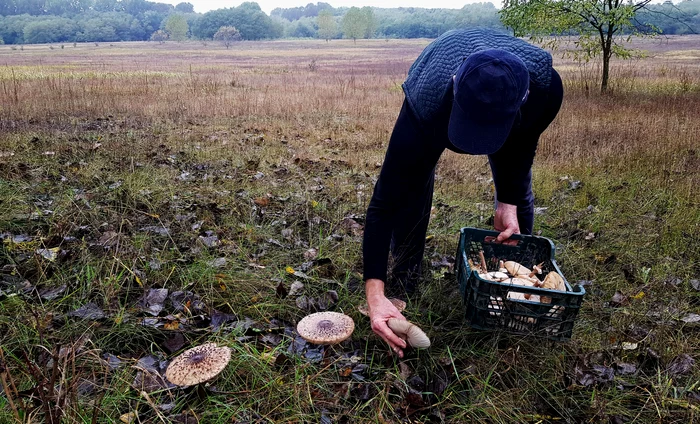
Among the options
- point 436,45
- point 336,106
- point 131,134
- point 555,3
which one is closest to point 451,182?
point 436,45

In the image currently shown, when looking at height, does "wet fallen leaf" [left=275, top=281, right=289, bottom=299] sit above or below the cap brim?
below

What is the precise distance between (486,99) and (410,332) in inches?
38.8

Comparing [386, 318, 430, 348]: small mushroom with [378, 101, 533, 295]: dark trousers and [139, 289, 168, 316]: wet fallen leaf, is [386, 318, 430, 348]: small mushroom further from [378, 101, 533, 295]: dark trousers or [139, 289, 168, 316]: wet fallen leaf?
[139, 289, 168, 316]: wet fallen leaf

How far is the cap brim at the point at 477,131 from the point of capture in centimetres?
170

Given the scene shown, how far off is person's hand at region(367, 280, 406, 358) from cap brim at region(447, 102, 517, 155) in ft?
2.60

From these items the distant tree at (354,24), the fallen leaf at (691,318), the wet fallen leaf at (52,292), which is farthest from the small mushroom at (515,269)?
the distant tree at (354,24)

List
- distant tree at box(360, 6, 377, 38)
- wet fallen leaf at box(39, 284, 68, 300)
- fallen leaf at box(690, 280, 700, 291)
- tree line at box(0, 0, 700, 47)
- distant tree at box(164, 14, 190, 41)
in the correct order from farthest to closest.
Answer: distant tree at box(360, 6, 377, 38), distant tree at box(164, 14, 190, 41), tree line at box(0, 0, 700, 47), fallen leaf at box(690, 280, 700, 291), wet fallen leaf at box(39, 284, 68, 300)

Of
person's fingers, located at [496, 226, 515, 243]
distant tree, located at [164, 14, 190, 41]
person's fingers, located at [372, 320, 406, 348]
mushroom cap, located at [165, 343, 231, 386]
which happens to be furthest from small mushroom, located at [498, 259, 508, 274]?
distant tree, located at [164, 14, 190, 41]

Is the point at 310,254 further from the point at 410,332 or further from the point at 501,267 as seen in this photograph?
the point at 410,332

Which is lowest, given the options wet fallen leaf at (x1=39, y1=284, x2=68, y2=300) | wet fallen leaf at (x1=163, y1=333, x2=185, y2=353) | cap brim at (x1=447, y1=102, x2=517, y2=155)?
wet fallen leaf at (x1=163, y1=333, x2=185, y2=353)

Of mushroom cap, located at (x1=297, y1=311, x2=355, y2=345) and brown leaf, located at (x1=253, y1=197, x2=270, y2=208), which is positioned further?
brown leaf, located at (x1=253, y1=197, x2=270, y2=208)

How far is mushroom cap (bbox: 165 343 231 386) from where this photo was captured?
169 centimetres

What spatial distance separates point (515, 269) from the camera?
104 inches

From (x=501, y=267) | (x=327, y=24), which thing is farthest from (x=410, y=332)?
(x=327, y=24)
